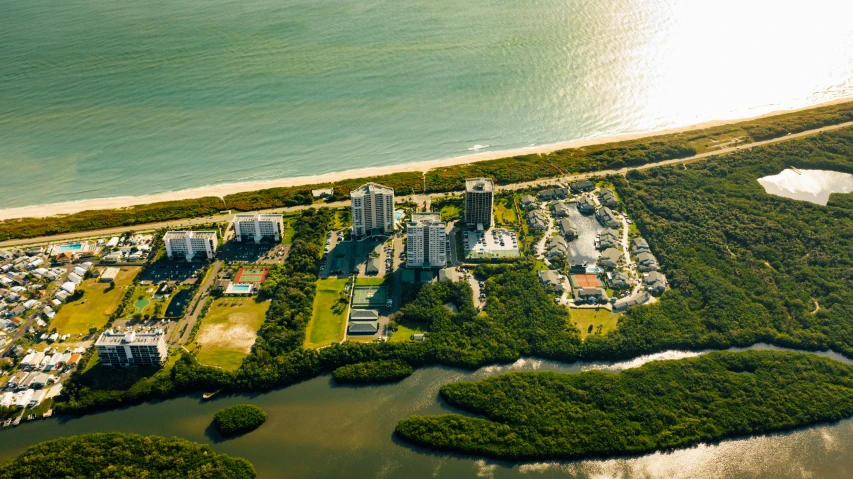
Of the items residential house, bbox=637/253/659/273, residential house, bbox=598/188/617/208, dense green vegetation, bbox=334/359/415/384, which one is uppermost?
residential house, bbox=598/188/617/208

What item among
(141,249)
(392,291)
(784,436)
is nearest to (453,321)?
(392,291)

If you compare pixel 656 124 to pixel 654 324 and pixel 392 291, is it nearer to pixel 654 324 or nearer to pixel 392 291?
pixel 654 324

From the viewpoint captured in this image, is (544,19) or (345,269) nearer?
(345,269)

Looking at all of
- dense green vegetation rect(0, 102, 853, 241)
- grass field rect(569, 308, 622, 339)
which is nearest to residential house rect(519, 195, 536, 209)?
dense green vegetation rect(0, 102, 853, 241)

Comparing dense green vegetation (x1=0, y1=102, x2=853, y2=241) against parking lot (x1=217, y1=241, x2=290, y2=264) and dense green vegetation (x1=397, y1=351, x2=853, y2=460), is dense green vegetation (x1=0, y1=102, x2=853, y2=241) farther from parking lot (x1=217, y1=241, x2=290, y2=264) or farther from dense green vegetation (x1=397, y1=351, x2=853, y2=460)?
dense green vegetation (x1=397, y1=351, x2=853, y2=460)

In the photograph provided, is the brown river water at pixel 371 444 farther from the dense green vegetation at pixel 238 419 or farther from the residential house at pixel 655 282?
the residential house at pixel 655 282

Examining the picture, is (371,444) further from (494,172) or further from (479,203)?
(494,172)

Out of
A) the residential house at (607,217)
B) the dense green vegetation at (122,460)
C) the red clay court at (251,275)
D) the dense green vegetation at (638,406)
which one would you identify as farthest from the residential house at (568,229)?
the dense green vegetation at (122,460)

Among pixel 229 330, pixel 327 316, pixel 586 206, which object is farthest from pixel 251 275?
pixel 586 206
